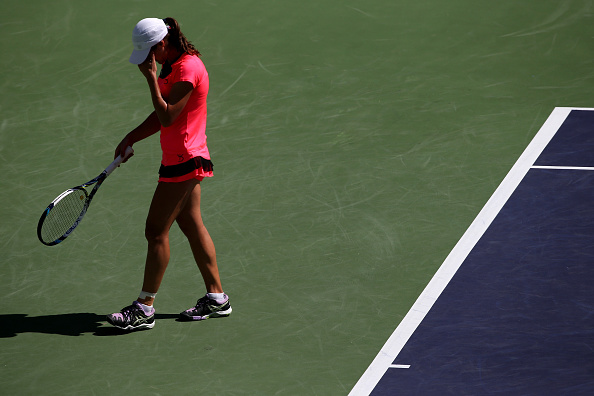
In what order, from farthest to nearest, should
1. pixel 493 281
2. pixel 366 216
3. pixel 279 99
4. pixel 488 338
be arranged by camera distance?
pixel 279 99, pixel 366 216, pixel 493 281, pixel 488 338

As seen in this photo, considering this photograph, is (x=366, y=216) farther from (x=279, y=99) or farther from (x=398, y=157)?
(x=279, y=99)

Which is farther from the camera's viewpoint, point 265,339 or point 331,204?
point 331,204

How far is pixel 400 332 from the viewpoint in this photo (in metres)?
6.65

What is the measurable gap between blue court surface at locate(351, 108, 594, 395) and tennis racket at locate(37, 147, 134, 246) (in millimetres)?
2188

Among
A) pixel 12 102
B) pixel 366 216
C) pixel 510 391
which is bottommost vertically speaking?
pixel 510 391

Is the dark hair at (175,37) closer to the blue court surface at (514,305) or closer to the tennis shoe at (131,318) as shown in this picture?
the tennis shoe at (131,318)

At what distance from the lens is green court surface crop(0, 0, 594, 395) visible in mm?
6570

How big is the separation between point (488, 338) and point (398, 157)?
2.94 metres

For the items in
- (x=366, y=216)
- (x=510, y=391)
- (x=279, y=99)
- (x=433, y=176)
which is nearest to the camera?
(x=510, y=391)

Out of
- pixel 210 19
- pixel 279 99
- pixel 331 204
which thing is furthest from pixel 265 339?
pixel 210 19

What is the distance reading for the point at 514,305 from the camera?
22.6 ft

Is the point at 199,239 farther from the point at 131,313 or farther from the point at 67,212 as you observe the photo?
the point at 67,212

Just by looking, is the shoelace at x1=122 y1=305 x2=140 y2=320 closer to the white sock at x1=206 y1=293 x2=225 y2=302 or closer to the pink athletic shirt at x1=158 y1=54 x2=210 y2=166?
the white sock at x1=206 y1=293 x2=225 y2=302

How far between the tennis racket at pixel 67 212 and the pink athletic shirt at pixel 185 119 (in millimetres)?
313
